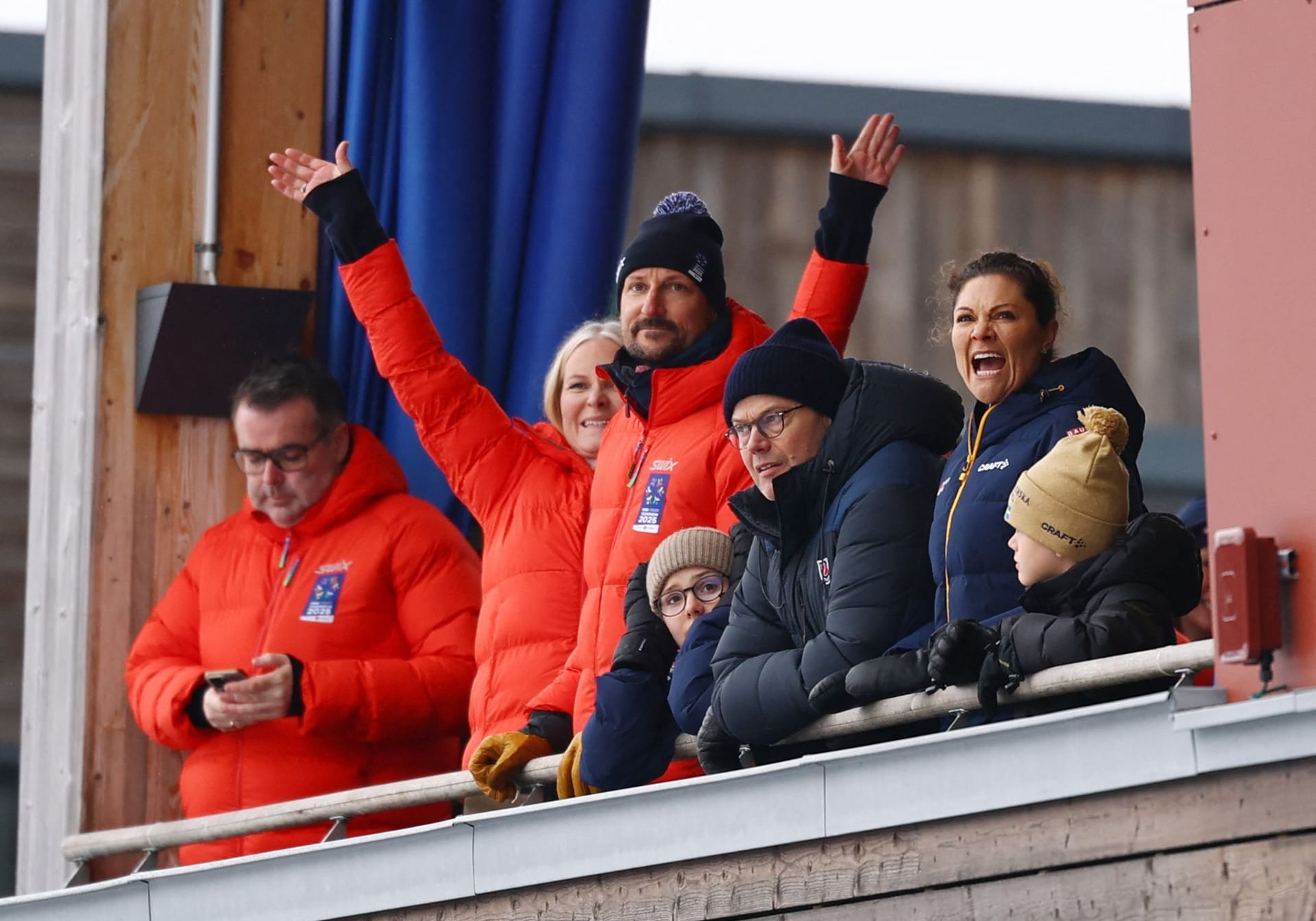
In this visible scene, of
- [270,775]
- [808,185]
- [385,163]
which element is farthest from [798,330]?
[808,185]

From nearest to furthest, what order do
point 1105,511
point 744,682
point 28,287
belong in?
point 1105,511 → point 744,682 → point 28,287

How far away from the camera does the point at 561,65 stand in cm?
582

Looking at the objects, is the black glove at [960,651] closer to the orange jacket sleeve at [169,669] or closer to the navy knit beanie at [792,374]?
the navy knit beanie at [792,374]

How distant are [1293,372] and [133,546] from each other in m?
3.65

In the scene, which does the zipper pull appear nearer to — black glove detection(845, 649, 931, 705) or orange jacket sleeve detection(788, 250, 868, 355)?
orange jacket sleeve detection(788, 250, 868, 355)

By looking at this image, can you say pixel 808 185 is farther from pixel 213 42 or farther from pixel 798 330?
pixel 798 330

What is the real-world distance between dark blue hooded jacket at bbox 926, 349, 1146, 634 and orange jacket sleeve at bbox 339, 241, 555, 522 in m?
1.64

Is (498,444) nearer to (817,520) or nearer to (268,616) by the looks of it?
(268,616)

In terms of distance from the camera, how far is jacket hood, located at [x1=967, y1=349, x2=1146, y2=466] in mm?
3506

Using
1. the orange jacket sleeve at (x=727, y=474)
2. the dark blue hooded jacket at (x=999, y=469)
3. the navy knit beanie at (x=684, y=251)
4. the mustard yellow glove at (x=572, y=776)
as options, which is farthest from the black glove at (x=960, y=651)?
the navy knit beanie at (x=684, y=251)

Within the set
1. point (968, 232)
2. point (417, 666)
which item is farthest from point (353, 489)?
point (968, 232)

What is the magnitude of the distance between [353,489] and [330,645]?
38 cm

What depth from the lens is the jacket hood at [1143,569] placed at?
3100 millimetres

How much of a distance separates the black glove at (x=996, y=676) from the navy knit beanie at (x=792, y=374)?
28.5 inches
